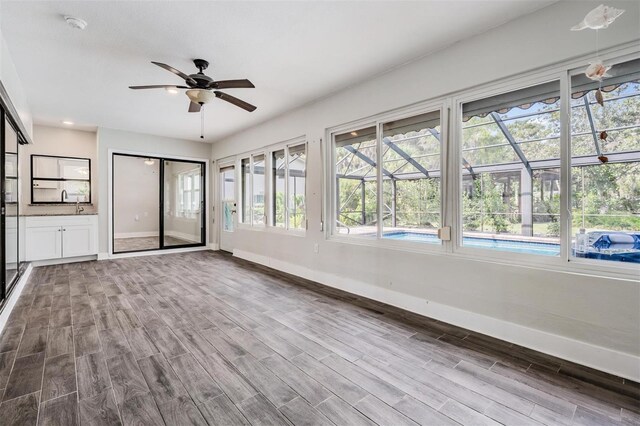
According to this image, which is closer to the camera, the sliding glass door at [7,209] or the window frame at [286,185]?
the sliding glass door at [7,209]

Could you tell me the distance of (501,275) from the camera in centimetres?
254

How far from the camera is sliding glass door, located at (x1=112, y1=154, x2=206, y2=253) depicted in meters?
6.71

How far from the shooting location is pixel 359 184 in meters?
3.91

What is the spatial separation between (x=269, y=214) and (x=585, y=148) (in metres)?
4.38

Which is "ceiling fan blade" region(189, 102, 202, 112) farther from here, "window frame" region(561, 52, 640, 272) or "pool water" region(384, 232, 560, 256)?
"window frame" region(561, 52, 640, 272)

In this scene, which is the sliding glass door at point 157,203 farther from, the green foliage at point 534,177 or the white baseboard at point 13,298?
the green foliage at point 534,177

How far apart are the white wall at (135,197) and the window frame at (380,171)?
4.47 meters

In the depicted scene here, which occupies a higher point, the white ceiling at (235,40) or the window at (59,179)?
the white ceiling at (235,40)

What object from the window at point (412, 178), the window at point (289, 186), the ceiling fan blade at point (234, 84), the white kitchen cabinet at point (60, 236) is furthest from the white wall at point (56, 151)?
the window at point (412, 178)

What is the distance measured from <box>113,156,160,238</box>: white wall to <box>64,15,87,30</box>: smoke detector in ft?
14.2

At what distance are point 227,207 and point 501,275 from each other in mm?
5831

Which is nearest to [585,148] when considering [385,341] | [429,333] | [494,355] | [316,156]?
[494,355]

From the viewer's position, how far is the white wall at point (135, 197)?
6836 millimetres

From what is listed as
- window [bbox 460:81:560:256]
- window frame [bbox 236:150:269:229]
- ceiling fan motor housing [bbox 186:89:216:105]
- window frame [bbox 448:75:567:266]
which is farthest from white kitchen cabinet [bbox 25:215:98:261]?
window [bbox 460:81:560:256]
